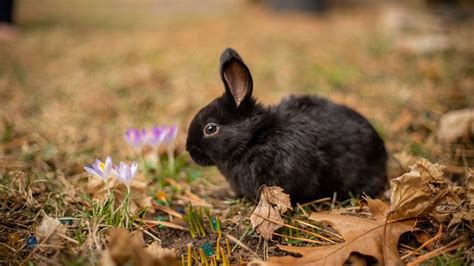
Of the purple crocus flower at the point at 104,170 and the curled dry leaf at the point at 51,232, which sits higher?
the purple crocus flower at the point at 104,170

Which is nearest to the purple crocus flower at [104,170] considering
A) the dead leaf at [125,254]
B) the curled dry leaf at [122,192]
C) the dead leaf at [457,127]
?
the curled dry leaf at [122,192]

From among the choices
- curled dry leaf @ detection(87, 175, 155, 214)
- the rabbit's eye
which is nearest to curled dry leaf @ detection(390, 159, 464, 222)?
the rabbit's eye

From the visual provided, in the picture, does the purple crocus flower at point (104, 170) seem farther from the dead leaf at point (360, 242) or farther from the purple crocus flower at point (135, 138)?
the dead leaf at point (360, 242)

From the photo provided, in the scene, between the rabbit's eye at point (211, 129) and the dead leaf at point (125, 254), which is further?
the rabbit's eye at point (211, 129)

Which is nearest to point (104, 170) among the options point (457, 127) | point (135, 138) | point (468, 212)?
point (135, 138)

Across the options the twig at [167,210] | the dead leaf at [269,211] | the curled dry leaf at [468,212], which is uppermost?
the curled dry leaf at [468,212]

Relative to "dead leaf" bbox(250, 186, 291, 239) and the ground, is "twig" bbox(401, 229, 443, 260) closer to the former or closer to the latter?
the ground
